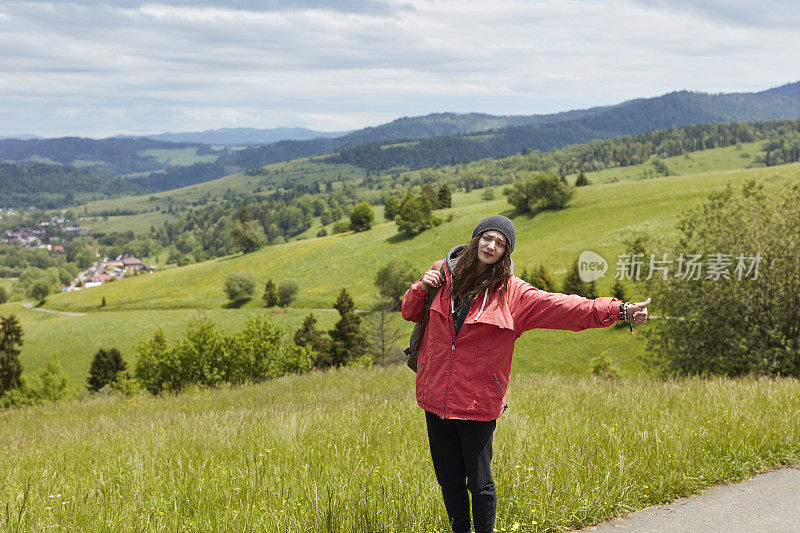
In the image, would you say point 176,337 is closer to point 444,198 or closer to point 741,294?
point 741,294

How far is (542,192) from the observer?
9425cm

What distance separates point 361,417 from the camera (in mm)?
7348

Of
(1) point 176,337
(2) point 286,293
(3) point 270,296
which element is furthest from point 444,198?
(1) point 176,337

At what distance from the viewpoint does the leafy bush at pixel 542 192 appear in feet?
305

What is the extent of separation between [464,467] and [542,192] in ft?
312

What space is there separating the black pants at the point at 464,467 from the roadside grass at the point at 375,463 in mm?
442

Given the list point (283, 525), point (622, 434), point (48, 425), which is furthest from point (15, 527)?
point (48, 425)

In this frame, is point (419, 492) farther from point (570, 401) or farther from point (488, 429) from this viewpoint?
point (570, 401)

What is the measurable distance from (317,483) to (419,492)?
98 centimetres

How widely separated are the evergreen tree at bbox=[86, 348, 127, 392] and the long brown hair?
60.7 meters

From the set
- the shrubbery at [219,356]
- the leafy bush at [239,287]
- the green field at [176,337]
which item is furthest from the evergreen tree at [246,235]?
the shrubbery at [219,356]

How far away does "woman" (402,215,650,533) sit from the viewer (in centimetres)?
360

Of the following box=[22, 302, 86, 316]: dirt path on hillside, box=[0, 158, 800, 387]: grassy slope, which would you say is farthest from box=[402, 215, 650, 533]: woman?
box=[22, 302, 86, 316]: dirt path on hillside

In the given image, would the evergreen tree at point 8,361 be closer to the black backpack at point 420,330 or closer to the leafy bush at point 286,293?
the leafy bush at point 286,293
